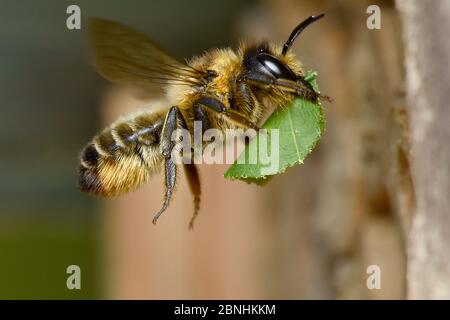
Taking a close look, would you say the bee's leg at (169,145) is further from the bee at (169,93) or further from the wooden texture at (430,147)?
the wooden texture at (430,147)

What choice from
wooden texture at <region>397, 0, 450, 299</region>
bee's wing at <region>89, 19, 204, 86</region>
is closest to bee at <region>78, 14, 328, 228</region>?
bee's wing at <region>89, 19, 204, 86</region>

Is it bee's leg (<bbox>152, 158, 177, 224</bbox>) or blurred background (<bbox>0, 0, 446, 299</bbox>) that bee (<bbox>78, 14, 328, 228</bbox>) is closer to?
bee's leg (<bbox>152, 158, 177, 224</bbox>)

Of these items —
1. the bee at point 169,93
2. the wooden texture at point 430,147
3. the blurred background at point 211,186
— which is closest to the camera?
the wooden texture at point 430,147

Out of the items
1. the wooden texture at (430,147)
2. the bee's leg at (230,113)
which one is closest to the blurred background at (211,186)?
the wooden texture at (430,147)

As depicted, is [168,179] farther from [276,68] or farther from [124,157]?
[276,68]

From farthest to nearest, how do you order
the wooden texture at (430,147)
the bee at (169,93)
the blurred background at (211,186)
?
the blurred background at (211,186) < the bee at (169,93) < the wooden texture at (430,147)
